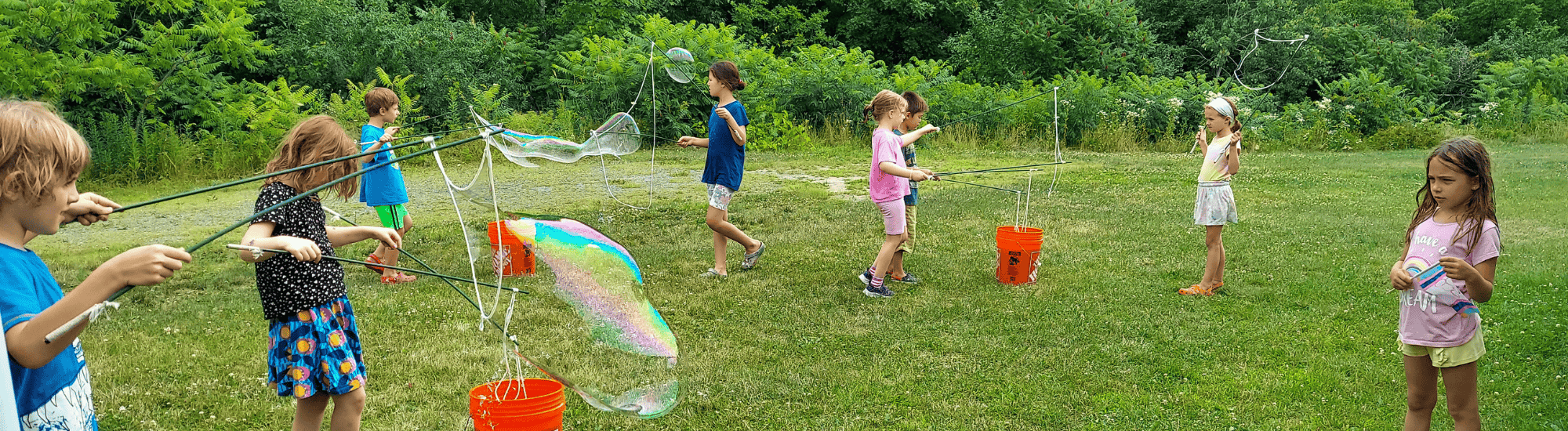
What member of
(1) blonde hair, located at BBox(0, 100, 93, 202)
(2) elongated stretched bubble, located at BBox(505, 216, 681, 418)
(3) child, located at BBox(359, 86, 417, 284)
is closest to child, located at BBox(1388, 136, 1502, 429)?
(2) elongated stretched bubble, located at BBox(505, 216, 681, 418)

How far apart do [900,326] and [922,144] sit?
34.4 ft

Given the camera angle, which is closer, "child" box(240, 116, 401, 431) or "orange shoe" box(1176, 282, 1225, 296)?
"child" box(240, 116, 401, 431)

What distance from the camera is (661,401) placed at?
3.60 metres

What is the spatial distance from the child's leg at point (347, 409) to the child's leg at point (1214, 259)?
5131 millimetres

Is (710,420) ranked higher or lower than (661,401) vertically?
lower

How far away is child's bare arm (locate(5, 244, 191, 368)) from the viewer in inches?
77.1

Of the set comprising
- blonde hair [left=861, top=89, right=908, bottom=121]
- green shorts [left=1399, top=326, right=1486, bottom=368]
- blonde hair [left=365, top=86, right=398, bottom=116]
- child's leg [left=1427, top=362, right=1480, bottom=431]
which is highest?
blonde hair [left=861, top=89, right=908, bottom=121]

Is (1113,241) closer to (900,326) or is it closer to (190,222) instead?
(900,326)

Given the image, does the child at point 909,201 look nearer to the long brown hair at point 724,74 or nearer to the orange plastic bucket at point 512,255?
the long brown hair at point 724,74

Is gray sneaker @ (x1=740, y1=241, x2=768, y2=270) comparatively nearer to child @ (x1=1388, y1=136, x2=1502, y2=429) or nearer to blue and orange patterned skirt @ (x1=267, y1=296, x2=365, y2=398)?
blue and orange patterned skirt @ (x1=267, y1=296, x2=365, y2=398)

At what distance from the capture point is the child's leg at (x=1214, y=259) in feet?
20.0

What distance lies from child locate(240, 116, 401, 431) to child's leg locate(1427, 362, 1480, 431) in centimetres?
352

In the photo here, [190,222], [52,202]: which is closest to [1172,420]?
[52,202]

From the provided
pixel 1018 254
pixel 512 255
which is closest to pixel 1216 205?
pixel 1018 254
